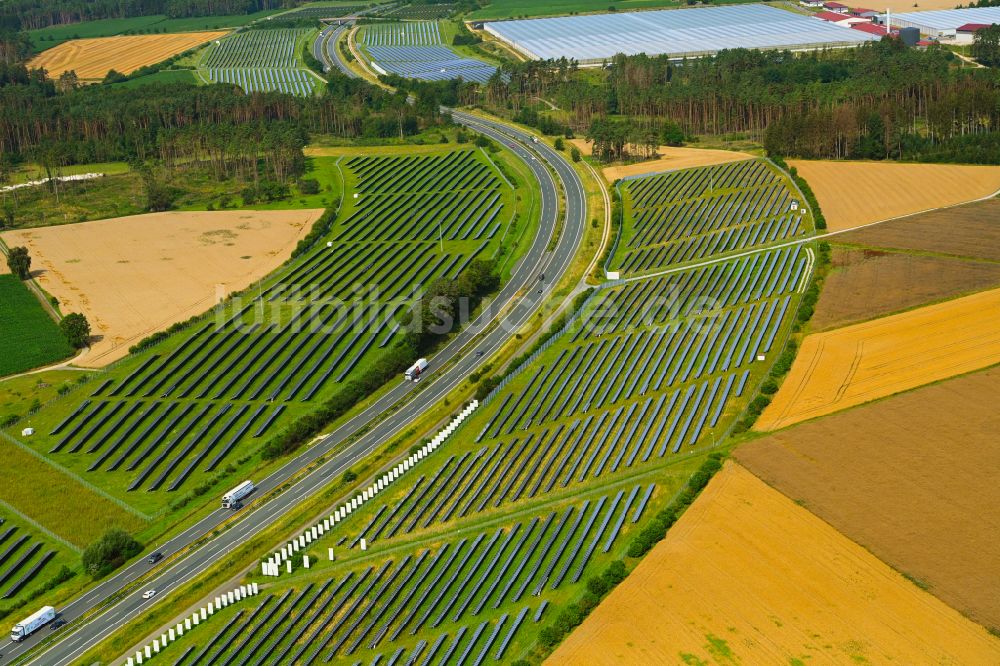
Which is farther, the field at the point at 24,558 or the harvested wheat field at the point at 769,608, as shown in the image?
the field at the point at 24,558

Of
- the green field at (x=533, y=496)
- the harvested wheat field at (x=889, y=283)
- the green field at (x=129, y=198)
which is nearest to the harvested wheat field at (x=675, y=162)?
the green field at (x=129, y=198)

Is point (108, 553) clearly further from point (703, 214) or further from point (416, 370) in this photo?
point (703, 214)

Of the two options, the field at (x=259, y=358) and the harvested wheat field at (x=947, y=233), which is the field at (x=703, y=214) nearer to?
the harvested wheat field at (x=947, y=233)

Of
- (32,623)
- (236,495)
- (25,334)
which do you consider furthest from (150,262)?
(32,623)

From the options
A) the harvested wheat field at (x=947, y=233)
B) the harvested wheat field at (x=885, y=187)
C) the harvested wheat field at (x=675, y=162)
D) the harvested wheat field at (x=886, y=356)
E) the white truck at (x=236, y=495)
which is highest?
the harvested wheat field at (x=675, y=162)

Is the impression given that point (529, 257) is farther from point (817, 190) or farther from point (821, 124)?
point (821, 124)

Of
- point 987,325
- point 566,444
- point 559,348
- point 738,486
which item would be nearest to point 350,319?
point 559,348

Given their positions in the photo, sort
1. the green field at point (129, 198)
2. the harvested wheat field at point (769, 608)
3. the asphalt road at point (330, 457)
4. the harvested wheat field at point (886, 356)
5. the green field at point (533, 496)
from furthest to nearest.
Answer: the green field at point (129, 198) < the harvested wheat field at point (886, 356) < the asphalt road at point (330, 457) < the green field at point (533, 496) < the harvested wheat field at point (769, 608)
